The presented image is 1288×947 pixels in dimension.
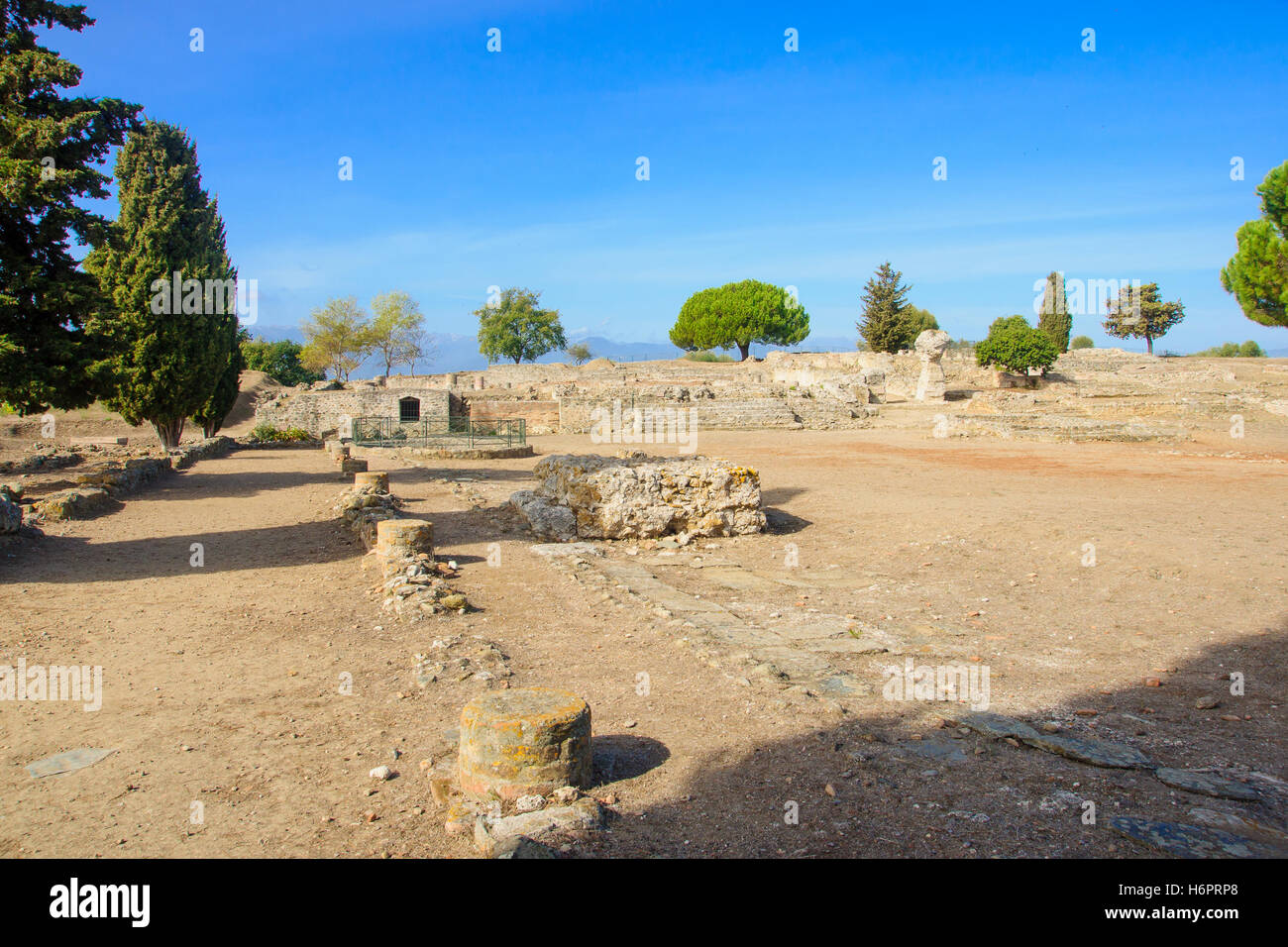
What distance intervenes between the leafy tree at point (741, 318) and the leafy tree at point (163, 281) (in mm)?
47524

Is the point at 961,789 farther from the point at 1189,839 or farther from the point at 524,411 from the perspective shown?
the point at 524,411

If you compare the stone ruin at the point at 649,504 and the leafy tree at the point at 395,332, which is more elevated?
the leafy tree at the point at 395,332

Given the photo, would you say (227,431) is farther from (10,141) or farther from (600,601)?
(600,601)

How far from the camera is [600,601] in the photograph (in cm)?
715

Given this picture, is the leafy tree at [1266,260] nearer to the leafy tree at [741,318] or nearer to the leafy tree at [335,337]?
the leafy tree at [741,318]

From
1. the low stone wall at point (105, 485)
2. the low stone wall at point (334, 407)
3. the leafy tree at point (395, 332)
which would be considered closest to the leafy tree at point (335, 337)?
the leafy tree at point (395, 332)

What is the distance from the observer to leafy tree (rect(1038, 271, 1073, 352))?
52062 millimetres

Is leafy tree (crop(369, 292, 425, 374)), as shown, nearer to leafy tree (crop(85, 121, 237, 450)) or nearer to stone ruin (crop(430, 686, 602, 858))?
leafy tree (crop(85, 121, 237, 450))

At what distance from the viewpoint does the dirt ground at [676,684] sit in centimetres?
325

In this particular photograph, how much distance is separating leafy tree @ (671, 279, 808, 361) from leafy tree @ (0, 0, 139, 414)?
5712 cm

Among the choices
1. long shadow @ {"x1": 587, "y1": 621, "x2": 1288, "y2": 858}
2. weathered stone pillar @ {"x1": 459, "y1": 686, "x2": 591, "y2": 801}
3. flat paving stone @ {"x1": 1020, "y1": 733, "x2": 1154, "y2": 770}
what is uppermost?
weathered stone pillar @ {"x1": 459, "y1": 686, "x2": 591, "y2": 801}

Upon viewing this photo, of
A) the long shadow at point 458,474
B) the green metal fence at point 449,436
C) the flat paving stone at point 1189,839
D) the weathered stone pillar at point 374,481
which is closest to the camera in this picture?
the flat paving stone at point 1189,839

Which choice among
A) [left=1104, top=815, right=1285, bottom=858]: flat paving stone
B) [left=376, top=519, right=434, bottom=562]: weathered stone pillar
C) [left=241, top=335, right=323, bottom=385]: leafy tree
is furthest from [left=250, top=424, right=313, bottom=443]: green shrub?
[left=1104, top=815, right=1285, bottom=858]: flat paving stone

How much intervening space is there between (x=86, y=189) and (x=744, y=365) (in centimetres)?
4156
